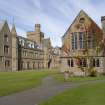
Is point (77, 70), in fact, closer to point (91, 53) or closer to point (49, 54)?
point (91, 53)

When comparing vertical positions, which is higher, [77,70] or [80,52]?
[80,52]

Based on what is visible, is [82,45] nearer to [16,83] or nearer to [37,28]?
[16,83]

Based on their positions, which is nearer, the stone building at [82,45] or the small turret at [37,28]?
the stone building at [82,45]

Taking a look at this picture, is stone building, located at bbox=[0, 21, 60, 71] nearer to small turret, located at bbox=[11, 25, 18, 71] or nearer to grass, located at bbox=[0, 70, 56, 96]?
small turret, located at bbox=[11, 25, 18, 71]

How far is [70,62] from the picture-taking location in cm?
4734

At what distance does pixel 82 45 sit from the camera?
1838 inches

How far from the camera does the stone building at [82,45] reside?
44.6 meters

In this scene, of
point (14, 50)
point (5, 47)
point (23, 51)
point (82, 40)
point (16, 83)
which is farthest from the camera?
point (23, 51)

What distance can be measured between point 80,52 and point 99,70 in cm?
521

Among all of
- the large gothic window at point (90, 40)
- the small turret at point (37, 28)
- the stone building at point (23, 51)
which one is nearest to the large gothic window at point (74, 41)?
the large gothic window at point (90, 40)

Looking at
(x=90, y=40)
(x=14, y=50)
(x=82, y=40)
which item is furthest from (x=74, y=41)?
(x=14, y=50)

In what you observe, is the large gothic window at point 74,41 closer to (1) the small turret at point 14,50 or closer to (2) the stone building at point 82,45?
(2) the stone building at point 82,45

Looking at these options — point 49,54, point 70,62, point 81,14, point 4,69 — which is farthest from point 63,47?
point 49,54

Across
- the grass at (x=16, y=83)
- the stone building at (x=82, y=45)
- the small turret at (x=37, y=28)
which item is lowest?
the grass at (x=16, y=83)
